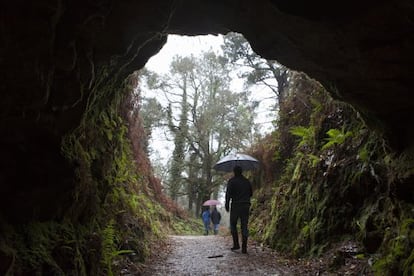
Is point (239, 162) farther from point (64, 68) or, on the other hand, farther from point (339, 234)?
point (64, 68)

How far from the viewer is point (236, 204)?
9680 millimetres

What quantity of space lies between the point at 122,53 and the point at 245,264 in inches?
201

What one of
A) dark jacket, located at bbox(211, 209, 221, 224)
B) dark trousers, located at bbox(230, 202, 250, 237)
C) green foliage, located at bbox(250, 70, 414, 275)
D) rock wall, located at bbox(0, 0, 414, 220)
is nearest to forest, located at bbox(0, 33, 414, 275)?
green foliage, located at bbox(250, 70, 414, 275)

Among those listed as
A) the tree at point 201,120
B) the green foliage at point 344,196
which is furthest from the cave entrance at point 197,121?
the green foliage at point 344,196

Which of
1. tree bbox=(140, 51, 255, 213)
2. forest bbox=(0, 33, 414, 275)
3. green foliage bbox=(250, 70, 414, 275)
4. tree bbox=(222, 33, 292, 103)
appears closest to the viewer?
forest bbox=(0, 33, 414, 275)

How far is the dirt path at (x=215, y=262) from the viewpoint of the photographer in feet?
23.3

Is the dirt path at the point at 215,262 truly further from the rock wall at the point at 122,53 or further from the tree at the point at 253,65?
the tree at the point at 253,65

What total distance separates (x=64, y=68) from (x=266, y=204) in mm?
11022

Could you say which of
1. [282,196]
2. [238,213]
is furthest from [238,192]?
[282,196]

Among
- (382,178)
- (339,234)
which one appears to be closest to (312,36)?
(382,178)

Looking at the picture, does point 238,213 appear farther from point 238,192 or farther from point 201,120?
point 201,120

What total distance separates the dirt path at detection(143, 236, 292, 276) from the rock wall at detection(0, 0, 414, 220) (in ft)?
10.7

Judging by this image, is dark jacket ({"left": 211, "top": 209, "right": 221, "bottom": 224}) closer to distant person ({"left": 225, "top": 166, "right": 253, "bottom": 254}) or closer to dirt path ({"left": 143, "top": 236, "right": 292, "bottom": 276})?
dirt path ({"left": 143, "top": 236, "right": 292, "bottom": 276})

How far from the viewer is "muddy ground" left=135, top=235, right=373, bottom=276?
6387 mm
